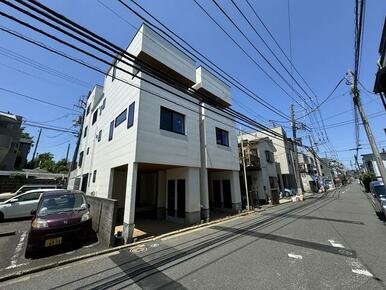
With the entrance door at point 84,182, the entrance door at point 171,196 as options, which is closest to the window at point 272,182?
the entrance door at point 171,196

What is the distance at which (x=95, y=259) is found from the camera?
209 inches

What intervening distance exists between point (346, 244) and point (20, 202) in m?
15.8

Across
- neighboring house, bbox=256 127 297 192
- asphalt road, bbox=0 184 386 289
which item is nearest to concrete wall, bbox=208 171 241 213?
asphalt road, bbox=0 184 386 289

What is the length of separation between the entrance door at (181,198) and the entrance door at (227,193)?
16.3 ft

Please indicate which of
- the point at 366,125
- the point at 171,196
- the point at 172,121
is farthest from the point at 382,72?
the point at 171,196

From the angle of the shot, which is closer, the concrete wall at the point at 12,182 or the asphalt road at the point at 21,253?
the asphalt road at the point at 21,253

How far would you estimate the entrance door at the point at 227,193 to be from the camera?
548 inches

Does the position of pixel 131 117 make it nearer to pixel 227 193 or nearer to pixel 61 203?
pixel 61 203

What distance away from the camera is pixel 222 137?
1362cm

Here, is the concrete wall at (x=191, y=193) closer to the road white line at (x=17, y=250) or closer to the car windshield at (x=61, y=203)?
the car windshield at (x=61, y=203)

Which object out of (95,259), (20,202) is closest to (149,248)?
(95,259)

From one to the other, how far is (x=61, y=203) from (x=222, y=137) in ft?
33.9

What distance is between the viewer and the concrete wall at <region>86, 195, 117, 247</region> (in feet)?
20.9

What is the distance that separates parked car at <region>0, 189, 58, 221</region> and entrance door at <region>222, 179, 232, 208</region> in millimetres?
12516
